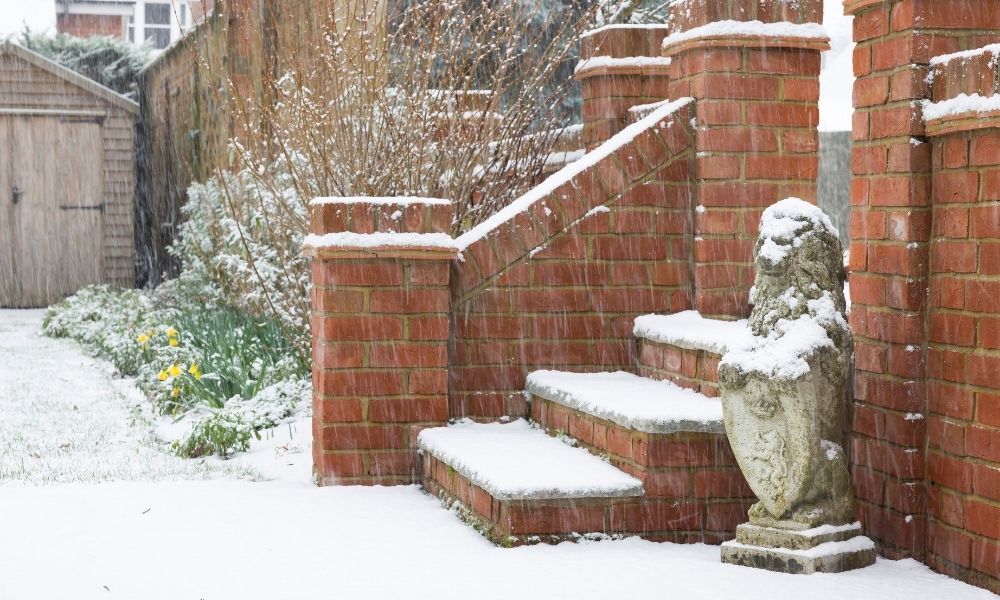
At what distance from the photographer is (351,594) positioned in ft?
12.3

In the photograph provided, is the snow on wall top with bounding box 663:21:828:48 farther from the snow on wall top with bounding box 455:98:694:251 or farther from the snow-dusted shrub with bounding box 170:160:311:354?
the snow-dusted shrub with bounding box 170:160:311:354

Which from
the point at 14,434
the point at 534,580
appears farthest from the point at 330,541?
the point at 14,434

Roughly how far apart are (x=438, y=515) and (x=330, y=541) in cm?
54

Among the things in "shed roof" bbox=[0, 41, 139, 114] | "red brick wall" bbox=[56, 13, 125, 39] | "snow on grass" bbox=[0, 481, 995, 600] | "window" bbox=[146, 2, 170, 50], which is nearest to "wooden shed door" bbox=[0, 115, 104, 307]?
"shed roof" bbox=[0, 41, 139, 114]

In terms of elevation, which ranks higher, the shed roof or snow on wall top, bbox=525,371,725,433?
the shed roof

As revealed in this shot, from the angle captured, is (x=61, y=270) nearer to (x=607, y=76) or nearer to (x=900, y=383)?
(x=607, y=76)

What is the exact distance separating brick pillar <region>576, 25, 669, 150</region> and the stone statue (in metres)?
2.84

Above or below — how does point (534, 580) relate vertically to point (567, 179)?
below

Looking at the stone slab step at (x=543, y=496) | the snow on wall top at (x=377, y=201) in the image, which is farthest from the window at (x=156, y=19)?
the stone slab step at (x=543, y=496)

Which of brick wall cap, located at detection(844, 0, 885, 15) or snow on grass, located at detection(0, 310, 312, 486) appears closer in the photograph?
brick wall cap, located at detection(844, 0, 885, 15)

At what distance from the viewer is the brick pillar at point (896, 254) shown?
3938 millimetres

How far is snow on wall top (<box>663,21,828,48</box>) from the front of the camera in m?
5.12

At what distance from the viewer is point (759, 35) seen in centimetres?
512

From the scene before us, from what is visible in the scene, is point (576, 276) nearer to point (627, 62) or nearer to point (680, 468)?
point (680, 468)
